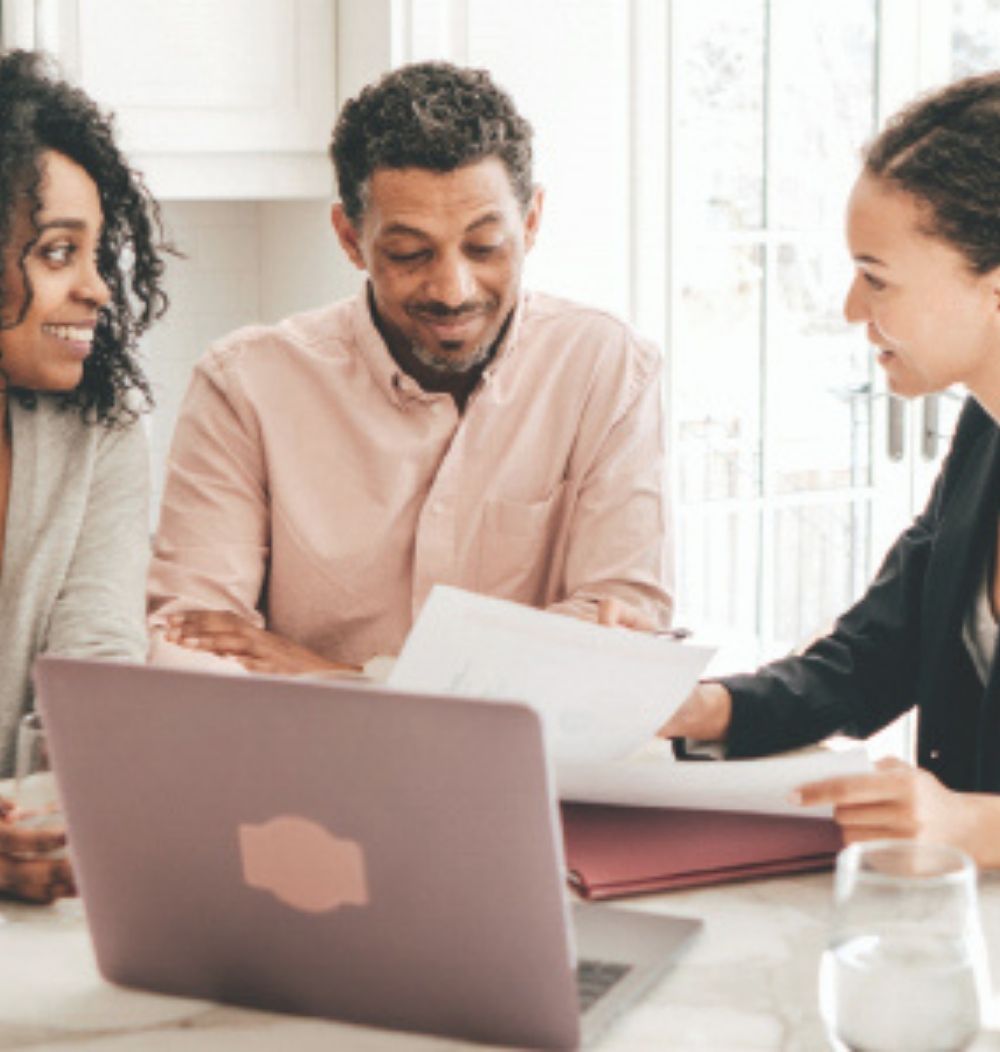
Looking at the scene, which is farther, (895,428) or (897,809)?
(895,428)

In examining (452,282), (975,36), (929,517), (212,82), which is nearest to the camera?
(929,517)

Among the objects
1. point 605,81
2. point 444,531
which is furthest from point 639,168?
point 444,531

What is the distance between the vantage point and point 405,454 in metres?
2.44

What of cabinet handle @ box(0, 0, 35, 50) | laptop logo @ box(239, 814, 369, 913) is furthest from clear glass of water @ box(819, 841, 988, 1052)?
cabinet handle @ box(0, 0, 35, 50)

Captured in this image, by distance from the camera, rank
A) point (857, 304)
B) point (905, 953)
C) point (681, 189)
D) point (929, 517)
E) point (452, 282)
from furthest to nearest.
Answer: point (681, 189) < point (452, 282) < point (929, 517) < point (857, 304) < point (905, 953)

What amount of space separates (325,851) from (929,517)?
3.42 ft


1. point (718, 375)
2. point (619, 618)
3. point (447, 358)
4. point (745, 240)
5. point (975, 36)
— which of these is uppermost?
point (975, 36)

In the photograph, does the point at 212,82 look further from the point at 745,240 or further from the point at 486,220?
the point at 745,240

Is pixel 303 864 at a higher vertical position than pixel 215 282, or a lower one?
lower

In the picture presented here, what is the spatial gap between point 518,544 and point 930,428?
157cm

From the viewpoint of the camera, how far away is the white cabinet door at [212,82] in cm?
296

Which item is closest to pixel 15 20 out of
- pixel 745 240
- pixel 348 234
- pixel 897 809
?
pixel 348 234

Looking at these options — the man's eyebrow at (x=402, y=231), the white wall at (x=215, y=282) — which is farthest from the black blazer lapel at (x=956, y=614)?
the white wall at (x=215, y=282)

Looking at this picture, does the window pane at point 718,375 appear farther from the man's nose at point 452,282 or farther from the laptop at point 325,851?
the laptop at point 325,851
